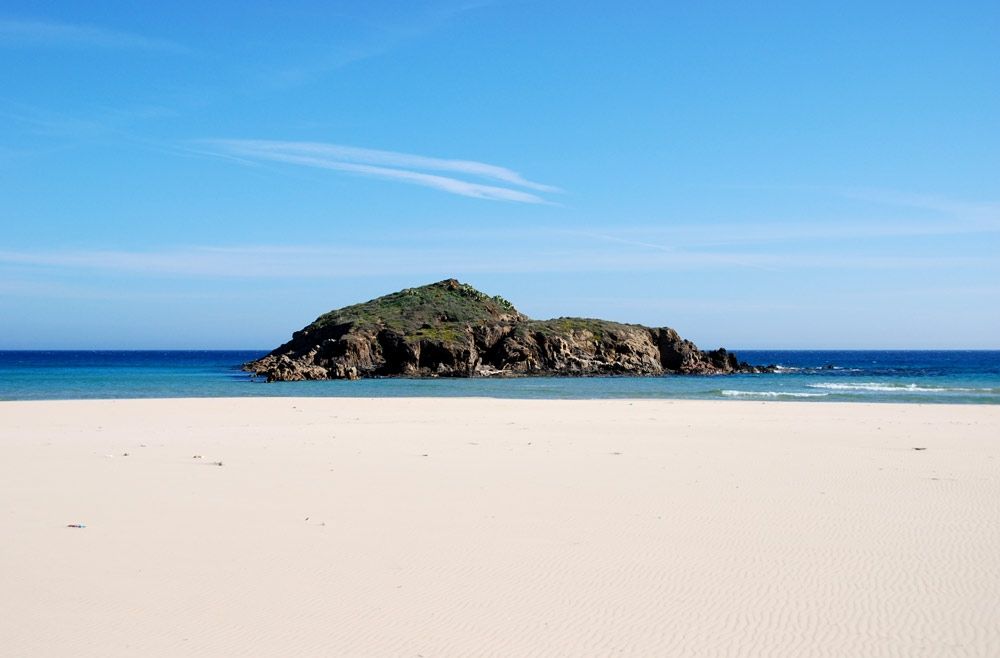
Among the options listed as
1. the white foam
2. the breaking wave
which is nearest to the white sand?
the white foam

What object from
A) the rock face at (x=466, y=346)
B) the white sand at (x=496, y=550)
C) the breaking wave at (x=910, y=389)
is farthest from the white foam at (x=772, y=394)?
A: the rock face at (x=466, y=346)

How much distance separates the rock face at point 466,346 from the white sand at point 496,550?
53604 mm

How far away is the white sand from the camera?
6270 mm

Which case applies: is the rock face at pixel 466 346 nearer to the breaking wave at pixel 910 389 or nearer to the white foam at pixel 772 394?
the breaking wave at pixel 910 389

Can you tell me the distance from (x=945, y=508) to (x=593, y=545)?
5.50m

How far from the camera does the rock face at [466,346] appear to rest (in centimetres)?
7506

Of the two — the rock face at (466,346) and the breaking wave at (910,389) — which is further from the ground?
the rock face at (466,346)

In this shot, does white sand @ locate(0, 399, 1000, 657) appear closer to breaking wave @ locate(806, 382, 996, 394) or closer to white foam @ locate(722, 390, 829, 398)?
white foam @ locate(722, 390, 829, 398)

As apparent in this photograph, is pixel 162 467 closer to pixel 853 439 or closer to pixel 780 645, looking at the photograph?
pixel 780 645

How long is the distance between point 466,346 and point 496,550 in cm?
6904

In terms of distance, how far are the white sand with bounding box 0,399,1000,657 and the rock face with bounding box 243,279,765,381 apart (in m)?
53.6

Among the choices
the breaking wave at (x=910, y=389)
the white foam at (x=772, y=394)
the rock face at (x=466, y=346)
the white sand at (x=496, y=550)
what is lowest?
the white sand at (x=496, y=550)

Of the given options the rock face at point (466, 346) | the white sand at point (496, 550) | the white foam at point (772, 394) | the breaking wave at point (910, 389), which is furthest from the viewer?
the rock face at point (466, 346)

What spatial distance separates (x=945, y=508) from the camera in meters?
11.1
